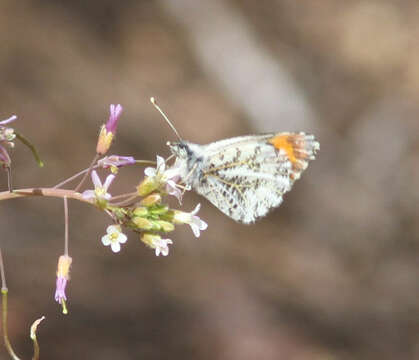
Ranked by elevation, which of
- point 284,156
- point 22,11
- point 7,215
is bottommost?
point 284,156

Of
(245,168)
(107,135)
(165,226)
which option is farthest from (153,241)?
(245,168)

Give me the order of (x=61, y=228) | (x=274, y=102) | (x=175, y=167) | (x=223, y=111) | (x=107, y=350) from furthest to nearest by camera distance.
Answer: (x=223, y=111), (x=274, y=102), (x=61, y=228), (x=107, y=350), (x=175, y=167)

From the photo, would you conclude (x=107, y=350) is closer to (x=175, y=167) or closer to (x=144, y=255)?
(x=144, y=255)

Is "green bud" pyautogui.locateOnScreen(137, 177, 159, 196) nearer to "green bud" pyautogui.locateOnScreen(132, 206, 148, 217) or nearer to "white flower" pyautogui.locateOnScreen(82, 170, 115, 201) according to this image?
"green bud" pyautogui.locateOnScreen(132, 206, 148, 217)

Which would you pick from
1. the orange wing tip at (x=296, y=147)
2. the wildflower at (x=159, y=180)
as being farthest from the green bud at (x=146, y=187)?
the orange wing tip at (x=296, y=147)

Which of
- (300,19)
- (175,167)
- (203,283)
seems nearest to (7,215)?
(203,283)

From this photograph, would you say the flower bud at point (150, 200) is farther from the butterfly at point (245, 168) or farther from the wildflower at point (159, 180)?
the butterfly at point (245, 168)
